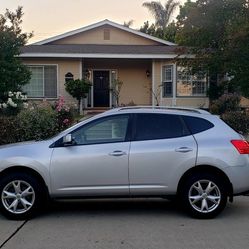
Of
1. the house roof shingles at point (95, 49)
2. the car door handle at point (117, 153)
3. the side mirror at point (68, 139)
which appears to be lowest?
the car door handle at point (117, 153)

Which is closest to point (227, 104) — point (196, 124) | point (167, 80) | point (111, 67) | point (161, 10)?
point (167, 80)

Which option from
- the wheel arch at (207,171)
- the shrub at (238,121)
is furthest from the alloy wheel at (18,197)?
the shrub at (238,121)

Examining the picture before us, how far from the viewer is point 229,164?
7320 mm

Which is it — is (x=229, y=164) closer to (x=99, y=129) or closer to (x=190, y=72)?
(x=99, y=129)

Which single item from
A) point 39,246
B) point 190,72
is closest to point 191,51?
point 190,72

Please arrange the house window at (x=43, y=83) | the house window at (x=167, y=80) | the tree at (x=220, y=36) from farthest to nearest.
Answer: the house window at (x=167, y=80) < the house window at (x=43, y=83) < the tree at (x=220, y=36)

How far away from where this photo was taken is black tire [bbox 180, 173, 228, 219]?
7.30 metres

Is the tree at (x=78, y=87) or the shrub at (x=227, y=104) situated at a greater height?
the tree at (x=78, y=87)

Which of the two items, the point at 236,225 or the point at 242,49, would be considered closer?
the point at 236,225

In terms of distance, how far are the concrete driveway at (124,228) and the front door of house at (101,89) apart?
1992cm

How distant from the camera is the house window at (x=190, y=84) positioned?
1037 inches

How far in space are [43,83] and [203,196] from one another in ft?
66.1

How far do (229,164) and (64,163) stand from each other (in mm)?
2387

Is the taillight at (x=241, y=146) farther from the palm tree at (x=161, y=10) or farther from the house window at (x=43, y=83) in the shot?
the palm tree at (x=161, y=10)
